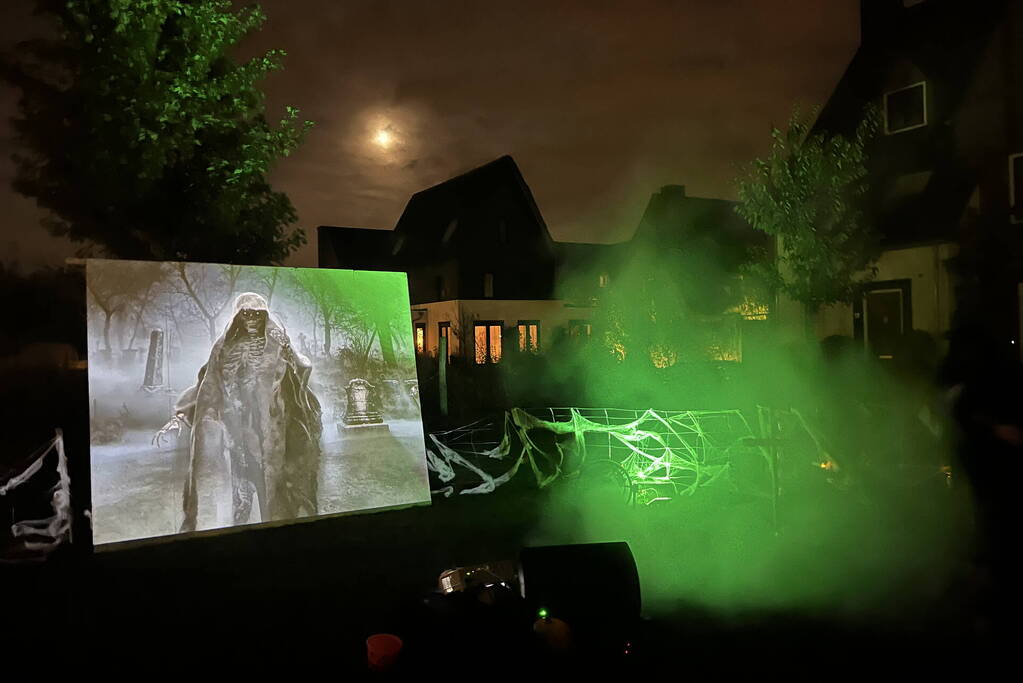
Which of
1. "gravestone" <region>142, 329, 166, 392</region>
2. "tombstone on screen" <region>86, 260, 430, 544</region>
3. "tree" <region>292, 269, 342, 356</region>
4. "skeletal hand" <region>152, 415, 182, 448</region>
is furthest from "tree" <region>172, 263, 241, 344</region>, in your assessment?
"skeletal hand" <region>152, 415, 182, 448</region>

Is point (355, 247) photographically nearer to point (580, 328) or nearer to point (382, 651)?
point (580, 328)

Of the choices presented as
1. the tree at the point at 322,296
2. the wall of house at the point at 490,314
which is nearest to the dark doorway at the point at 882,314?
the wall of house at the point at 490,314

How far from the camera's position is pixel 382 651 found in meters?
3.50

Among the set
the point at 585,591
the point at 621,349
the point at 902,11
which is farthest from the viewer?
the point at 621,349

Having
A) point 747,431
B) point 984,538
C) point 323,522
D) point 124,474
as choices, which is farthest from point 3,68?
point 984,538

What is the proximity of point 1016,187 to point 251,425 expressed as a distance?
1411cm

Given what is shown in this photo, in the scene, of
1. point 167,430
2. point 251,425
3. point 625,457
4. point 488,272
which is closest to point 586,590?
point 251,425

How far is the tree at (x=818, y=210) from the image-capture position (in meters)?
14.1

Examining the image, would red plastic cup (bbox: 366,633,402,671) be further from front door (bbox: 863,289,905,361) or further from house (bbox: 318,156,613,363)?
house (bbox: 318,156,613,363)

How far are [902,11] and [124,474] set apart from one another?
18.6m

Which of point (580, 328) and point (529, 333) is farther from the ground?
point (580, 328)

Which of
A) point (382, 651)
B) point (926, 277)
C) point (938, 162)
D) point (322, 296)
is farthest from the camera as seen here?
point (938, 162)

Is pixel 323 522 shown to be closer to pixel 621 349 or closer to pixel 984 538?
pixel 984 538

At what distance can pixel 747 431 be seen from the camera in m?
7.66
